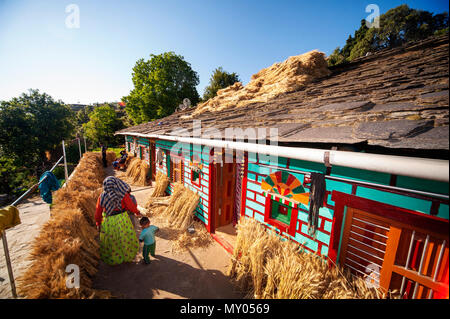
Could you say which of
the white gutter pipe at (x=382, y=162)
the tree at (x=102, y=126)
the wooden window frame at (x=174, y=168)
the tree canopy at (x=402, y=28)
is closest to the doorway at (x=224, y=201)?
the wooden window frame at (x=174, y=168)

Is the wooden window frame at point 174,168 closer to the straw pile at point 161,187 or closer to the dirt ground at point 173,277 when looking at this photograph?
the straw pile at point 161,187

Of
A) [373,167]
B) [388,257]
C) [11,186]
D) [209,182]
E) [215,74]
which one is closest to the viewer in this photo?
[373,167]

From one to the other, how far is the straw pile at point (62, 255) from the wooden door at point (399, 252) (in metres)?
3.83

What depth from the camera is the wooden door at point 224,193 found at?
5109mm

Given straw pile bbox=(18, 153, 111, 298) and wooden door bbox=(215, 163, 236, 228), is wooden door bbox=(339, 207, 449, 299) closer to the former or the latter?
wooden door bbox=(215, 163, 236, 228)

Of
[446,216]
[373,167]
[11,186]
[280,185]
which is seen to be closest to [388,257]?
[446,216]

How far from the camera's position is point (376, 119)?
83.7 inches

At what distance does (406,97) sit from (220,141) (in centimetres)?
284

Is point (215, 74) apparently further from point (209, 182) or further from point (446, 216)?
point (446, 216)

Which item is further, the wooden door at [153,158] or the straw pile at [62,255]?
the wooden door at [153,158]

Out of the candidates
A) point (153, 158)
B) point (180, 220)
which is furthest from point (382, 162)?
point (153, 158)

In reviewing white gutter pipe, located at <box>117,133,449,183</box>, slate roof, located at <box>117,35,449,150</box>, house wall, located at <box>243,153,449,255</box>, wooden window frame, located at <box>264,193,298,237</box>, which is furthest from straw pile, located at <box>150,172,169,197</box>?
white gutter pipe, located at <box>117,133,449,183</box>

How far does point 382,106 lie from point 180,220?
542 centimetres

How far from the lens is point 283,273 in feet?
8.34
